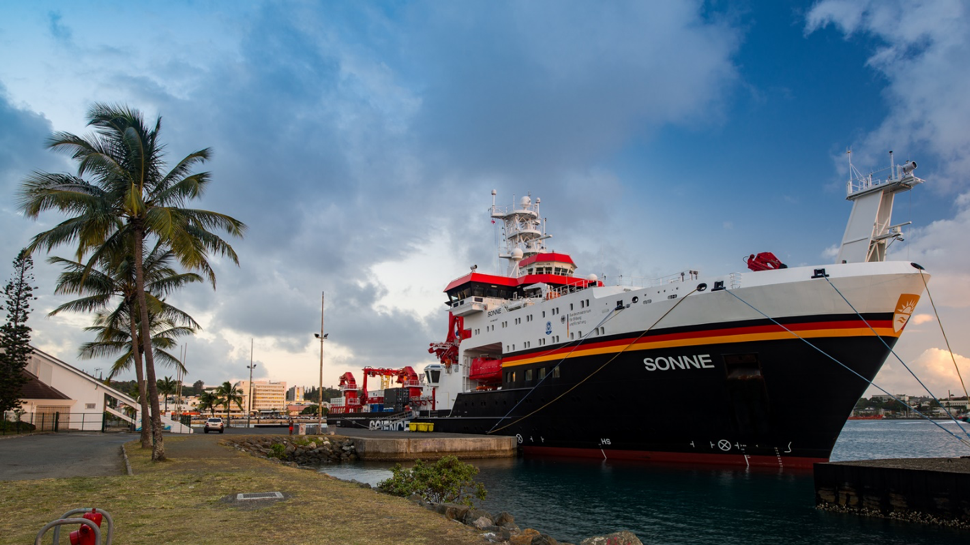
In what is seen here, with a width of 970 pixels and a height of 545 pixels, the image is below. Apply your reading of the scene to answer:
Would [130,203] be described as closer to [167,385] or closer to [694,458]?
[694,458]

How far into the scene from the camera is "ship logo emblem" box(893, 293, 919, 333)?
18266 millimetres

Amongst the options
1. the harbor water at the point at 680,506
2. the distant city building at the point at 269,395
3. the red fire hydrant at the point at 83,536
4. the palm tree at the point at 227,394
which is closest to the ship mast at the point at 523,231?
the harbor water at the point at 680,506

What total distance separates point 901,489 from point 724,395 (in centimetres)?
780

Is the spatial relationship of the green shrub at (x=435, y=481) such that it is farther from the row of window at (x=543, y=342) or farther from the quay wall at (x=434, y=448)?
the row of window at (x=543, y=342)

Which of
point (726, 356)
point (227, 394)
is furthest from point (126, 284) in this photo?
point (227, 394)

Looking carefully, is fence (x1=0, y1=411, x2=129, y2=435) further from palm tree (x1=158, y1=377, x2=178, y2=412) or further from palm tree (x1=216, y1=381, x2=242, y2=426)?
palm tree (x1=216, y1=381, x2=242, y2=426)

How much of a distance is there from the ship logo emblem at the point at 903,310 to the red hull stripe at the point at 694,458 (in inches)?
191

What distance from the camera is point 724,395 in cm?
2027

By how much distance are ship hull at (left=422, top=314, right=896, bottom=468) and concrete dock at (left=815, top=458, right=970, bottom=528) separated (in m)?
4.58

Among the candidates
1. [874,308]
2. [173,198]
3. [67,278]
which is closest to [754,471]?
[874,308]

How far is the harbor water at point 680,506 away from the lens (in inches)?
479

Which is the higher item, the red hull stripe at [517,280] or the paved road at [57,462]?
the red hull stripe at [517,280]

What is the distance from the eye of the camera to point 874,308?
18.3m

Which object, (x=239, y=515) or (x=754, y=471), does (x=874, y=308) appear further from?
(x=239, y=515)
